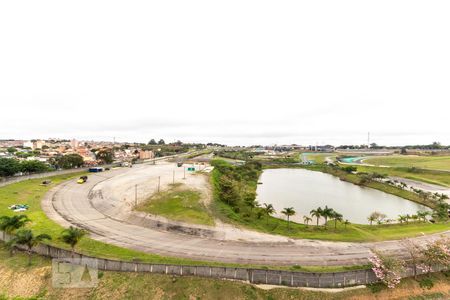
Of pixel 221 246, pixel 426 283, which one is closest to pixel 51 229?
pixel 221 246

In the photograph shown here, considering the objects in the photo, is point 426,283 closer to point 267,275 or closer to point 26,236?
point 267,275

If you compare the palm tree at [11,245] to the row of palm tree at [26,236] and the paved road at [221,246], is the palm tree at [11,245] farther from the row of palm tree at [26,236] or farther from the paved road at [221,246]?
the paved road at [221,246]

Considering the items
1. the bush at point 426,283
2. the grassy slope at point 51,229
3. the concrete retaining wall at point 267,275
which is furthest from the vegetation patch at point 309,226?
the grassy slope at point 51,229

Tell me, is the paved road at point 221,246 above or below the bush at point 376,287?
above

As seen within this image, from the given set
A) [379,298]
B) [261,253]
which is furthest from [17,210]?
[379,298]

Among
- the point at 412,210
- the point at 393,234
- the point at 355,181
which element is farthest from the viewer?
the point at 355,181

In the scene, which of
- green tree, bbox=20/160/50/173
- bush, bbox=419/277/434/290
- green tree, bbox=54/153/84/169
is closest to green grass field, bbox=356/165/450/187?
bush, bbox=419/277/434/290

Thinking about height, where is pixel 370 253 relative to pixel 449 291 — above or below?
above

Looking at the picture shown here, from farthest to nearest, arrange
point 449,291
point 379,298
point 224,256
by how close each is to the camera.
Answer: point 224,256
point 449,291
point 379,298

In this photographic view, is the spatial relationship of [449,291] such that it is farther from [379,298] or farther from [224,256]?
[224,256]
